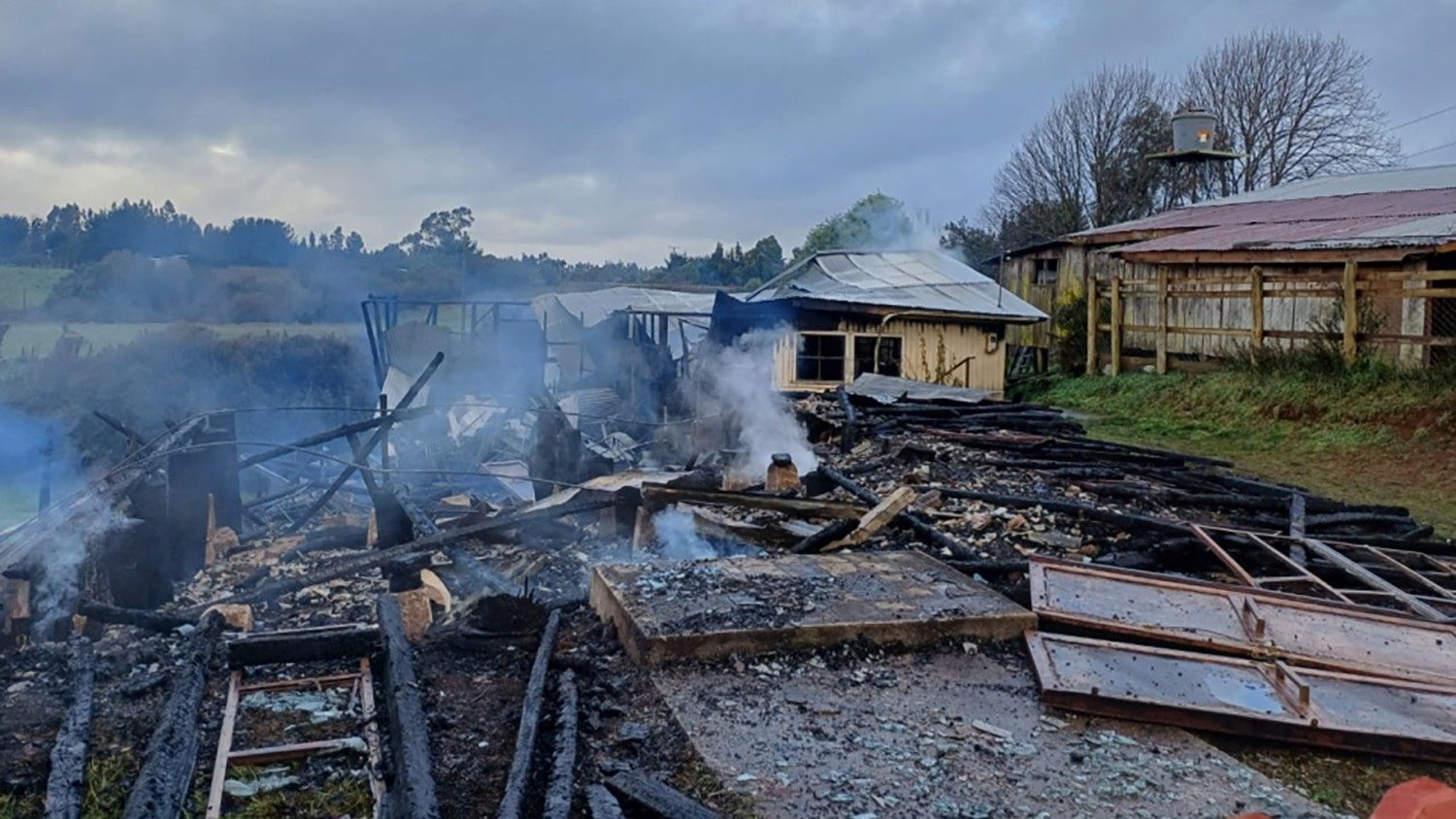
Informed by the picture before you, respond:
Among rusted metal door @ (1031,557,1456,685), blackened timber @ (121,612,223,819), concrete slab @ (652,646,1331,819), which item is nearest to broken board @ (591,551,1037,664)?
concrete slab @ (652,646,1331,819)

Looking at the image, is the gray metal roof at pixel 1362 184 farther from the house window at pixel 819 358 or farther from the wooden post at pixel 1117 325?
the house window at pixel 819 358

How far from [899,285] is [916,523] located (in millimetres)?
13404

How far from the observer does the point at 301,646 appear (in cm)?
447

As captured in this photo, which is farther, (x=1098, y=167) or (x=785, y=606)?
(x=1098, y=167)

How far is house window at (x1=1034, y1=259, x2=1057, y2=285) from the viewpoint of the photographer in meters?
25.6

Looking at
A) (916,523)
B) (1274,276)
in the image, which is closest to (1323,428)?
(1274,276)

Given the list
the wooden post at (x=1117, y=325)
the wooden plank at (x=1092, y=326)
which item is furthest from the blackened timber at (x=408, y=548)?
the wooden plank at (x=1092, y=326)

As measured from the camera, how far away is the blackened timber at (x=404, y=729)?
117 inches

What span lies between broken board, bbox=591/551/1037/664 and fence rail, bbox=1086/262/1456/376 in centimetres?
1181

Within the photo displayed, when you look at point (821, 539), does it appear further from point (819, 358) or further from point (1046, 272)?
point (1046, 272)

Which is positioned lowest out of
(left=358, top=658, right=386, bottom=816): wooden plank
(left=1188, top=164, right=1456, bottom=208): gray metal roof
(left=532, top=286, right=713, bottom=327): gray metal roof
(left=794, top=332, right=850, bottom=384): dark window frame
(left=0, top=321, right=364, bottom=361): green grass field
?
(left=358, top=658, right=386, bottom=816): wooden plank

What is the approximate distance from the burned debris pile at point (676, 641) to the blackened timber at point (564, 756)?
0.02m

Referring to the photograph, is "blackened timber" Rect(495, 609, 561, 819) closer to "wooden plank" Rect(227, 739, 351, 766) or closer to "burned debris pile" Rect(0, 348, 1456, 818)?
"burned debris pile" Rect(0, 348, 1456, 818)

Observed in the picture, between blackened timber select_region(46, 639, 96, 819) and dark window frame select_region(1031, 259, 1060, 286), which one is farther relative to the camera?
dark window frame select_region(1031, 259, 1060, 286)
